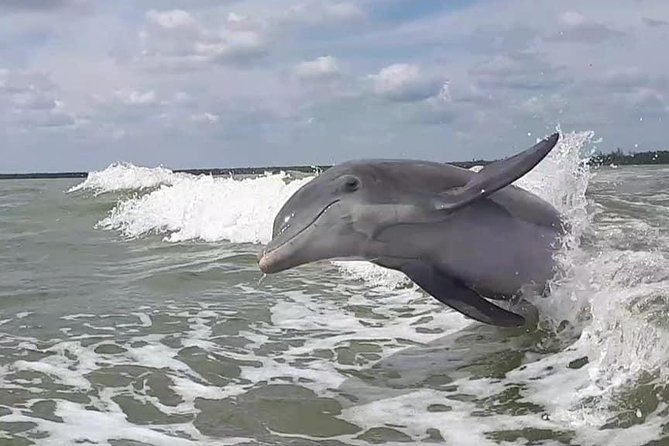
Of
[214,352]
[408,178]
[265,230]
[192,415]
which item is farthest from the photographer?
[265,230]

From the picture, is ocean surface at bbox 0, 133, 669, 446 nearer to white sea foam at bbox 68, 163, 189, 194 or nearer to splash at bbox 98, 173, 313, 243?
splash at bbox 98, 173, 313, 243

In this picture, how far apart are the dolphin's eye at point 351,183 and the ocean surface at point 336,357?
1480 millimetres

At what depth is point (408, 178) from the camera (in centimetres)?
718

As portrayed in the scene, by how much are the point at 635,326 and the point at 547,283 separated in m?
1.47

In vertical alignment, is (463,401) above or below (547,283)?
below

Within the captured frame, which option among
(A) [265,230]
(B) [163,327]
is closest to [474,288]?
(B) [163,327]

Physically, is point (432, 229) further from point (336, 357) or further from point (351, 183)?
point (336, 357)

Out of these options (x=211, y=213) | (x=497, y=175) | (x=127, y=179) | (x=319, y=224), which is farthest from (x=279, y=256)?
(x=127, y=179)

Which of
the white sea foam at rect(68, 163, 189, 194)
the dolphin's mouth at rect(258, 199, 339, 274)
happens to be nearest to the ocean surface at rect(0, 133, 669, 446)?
the dolphin's mouth at rect(258, 199, 339, 274)

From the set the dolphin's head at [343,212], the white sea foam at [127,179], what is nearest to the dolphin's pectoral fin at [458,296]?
the dolphin's head at [343,212]

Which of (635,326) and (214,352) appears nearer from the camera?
(635,326)

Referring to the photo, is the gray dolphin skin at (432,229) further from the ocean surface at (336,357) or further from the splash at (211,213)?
the splash at (211,213)

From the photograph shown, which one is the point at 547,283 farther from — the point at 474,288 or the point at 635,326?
the point at 635,326

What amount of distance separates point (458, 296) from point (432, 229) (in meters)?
0.60
